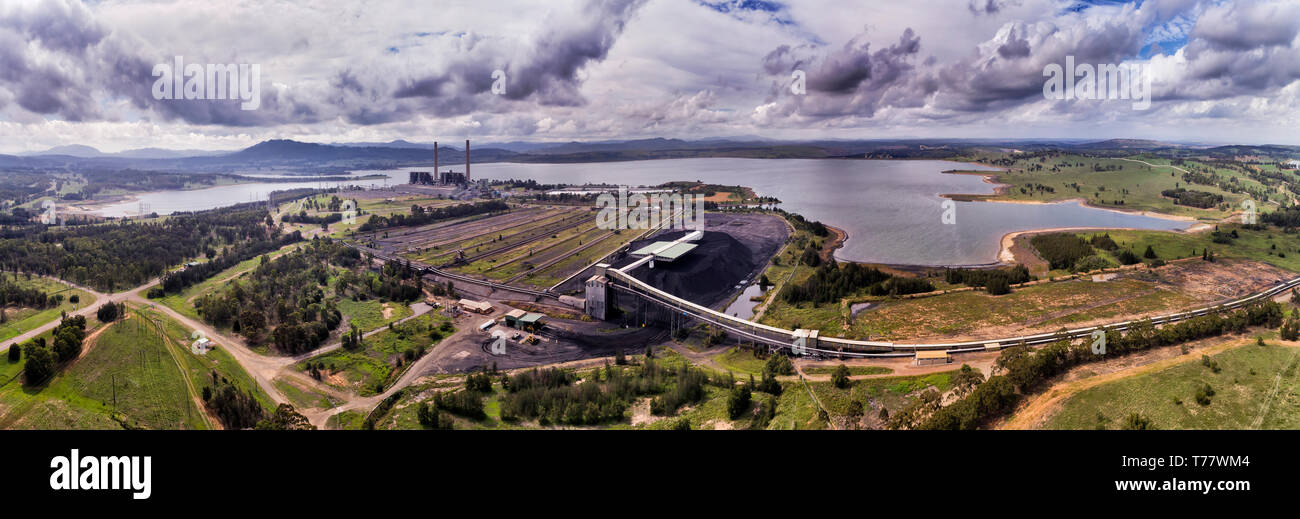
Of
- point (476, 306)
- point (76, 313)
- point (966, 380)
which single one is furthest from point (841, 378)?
point (76, 313)

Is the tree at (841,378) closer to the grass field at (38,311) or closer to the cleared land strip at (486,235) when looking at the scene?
the grass field at (38,311)

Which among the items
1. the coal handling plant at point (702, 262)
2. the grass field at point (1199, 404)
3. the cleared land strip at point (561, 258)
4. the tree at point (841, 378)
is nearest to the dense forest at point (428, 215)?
the cleared land strip at point (561, 258)

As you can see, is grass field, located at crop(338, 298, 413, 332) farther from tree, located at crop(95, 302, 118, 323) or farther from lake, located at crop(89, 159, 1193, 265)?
lake, located at crop(89, 159, 1193, 265)

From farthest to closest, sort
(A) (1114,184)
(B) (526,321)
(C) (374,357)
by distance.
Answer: (A) (1114,184)
(B) (526,321)
(C) (374,357)

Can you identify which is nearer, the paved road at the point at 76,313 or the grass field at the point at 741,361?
the grass field at the point at 741,361

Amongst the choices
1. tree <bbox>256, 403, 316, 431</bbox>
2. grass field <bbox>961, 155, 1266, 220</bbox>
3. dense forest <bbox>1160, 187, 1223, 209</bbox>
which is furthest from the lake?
tree <bbox>256, 403, 316, 431</bbox>

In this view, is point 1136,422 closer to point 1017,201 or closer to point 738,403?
point 738,403

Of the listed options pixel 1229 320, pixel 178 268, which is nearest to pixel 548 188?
pixel 178 268
